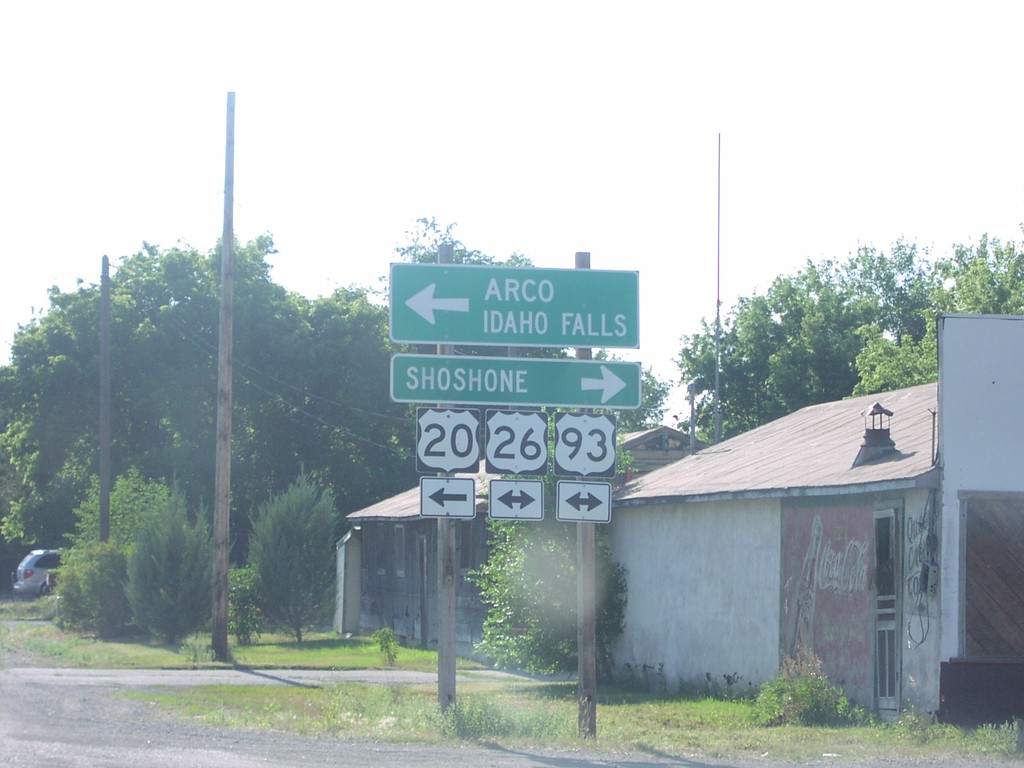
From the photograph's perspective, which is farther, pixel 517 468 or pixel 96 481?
pixel 96 481

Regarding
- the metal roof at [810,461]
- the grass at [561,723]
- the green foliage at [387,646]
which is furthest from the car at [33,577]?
the metal roof at [810,461]

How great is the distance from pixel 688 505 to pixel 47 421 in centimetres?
3110

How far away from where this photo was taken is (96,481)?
119ft

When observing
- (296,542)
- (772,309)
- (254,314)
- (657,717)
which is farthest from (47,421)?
(657,717)

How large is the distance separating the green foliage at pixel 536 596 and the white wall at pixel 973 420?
7.79m

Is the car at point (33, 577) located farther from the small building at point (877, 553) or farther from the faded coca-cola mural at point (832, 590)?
the faded coca-cola mural at point (832, 590)

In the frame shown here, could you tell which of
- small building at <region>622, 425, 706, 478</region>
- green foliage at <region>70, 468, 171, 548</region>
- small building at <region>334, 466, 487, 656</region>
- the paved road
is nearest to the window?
small building at <region>334, 466, 487, 656</region>

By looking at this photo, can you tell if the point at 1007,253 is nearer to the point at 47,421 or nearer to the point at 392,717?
the point at 47,421

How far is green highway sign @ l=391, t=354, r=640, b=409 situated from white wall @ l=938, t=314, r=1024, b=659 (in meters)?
3.36

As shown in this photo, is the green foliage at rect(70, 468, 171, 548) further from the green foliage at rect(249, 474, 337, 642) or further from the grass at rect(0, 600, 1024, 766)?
the grass at rect(0, 600, 1024, 766)

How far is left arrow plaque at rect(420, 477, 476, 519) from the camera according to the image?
1264 centimetres

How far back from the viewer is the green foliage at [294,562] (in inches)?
1138

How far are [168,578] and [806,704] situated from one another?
16419mm

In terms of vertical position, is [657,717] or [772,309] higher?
[772,309]
